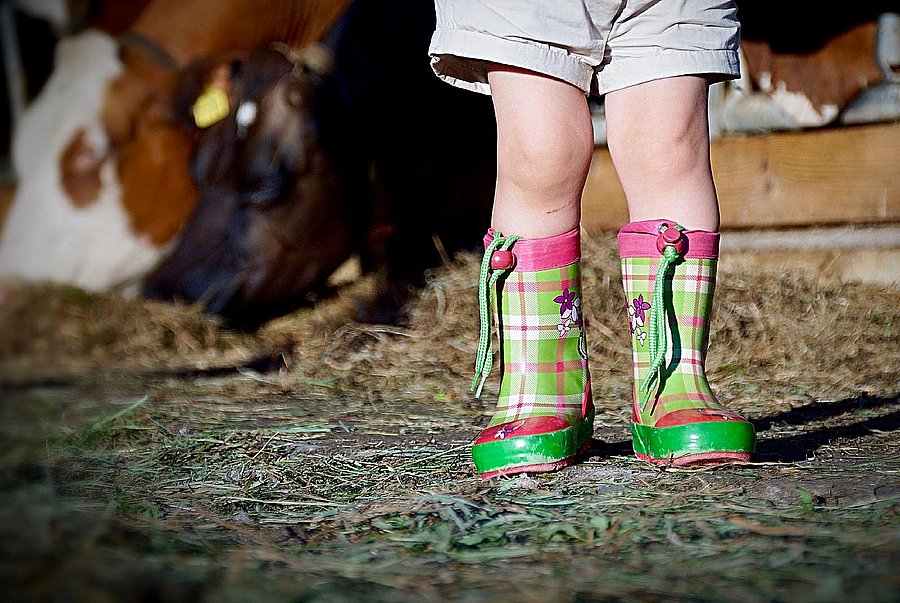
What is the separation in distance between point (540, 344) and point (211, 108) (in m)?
1.72

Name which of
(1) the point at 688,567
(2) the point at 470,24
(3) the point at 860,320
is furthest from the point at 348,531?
(3) the point at 860,320

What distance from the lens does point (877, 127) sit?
2.11 metres

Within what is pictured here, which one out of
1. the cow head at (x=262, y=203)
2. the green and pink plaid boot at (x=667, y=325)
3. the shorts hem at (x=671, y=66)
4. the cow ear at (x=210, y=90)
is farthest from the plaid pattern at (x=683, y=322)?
the cow ear at (x=210, y=90)

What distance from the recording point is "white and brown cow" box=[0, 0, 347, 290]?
2803mm

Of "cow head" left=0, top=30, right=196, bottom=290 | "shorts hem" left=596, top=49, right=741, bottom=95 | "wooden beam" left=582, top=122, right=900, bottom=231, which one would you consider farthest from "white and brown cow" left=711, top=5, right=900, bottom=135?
"cow head" left=0, top=30, right=196, bottom=290

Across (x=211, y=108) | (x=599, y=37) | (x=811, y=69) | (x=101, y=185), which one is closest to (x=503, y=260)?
(x=599, y=37)

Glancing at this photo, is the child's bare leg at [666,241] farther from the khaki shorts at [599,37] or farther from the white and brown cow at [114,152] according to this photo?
the white and brown cow at [114,152]

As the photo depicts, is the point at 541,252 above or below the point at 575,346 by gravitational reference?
above

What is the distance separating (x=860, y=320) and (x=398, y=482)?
1.29 m

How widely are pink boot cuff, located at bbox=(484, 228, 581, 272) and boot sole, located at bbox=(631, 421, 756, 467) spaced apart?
230 mm

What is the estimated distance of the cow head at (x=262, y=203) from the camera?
7.60 feet

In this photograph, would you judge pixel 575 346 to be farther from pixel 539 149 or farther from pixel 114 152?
pixel 114 152

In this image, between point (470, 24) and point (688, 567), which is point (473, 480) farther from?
point (470, 24)

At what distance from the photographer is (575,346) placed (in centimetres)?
107
